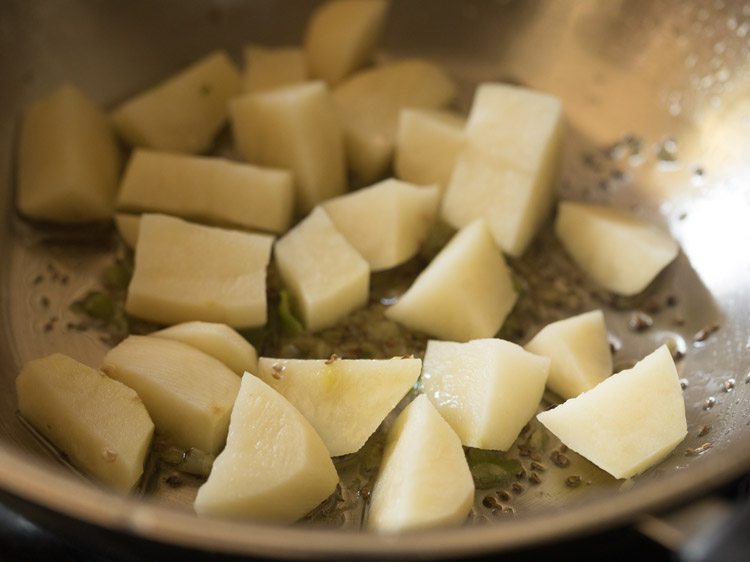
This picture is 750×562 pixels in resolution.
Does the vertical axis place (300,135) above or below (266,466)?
above

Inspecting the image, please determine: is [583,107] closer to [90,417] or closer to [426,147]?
[426,147]

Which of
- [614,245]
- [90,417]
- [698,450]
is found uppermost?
[614,245]

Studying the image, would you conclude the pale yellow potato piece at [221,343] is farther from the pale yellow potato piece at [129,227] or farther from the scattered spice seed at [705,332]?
the scattered spice seed at [705,332]

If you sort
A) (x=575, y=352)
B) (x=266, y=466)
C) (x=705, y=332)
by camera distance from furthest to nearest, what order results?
1. (x=705, y=332)
2. (x=575, y=352)
3. (x=266, y=466)

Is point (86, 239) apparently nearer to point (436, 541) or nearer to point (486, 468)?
point (486, 468)

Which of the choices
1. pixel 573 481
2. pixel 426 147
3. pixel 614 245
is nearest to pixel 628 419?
pixel 573 481

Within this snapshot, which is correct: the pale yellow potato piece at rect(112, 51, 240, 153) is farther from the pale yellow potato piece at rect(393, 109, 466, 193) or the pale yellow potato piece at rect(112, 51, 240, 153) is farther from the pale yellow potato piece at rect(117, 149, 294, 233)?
the pale yellow potato piece at rect(393, 109, 466, 193)

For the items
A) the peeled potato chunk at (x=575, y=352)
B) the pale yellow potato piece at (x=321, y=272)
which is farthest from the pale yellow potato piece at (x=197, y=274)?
the peeled potato chunk at (x=575, y=352)
